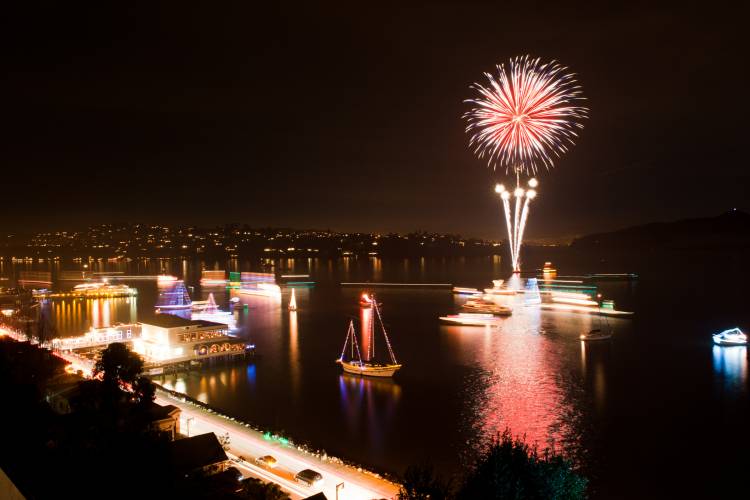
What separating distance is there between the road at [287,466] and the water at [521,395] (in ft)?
4.80

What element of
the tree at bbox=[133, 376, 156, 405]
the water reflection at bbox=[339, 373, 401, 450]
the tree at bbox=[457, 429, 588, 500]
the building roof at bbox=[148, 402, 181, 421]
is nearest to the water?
the water reflection at bbox=[339, 373, 401, 450]

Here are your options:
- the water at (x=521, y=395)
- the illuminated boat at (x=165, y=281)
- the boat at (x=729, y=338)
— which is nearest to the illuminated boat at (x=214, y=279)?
the illuminated boat at (x=165, y=281)

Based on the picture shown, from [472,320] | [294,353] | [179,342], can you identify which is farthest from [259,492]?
[472,320]

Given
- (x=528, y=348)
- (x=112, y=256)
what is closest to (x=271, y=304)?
(x=528, y=348)

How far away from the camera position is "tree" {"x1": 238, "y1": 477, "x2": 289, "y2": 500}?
212 inches

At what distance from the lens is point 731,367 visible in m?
16.1

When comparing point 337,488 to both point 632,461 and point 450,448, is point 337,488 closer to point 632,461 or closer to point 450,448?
point 450,448

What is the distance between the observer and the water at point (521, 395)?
373 inches

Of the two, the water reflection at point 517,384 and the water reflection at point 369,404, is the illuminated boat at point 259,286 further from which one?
the water reflection at point 369,404

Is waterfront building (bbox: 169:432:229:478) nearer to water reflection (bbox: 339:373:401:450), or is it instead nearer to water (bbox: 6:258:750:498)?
water (bbox: 6:258:750:498)

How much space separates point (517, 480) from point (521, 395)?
29.2 ft

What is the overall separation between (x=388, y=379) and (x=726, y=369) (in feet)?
33.2

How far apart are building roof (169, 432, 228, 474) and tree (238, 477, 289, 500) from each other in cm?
53

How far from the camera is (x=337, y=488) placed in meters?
6.37
